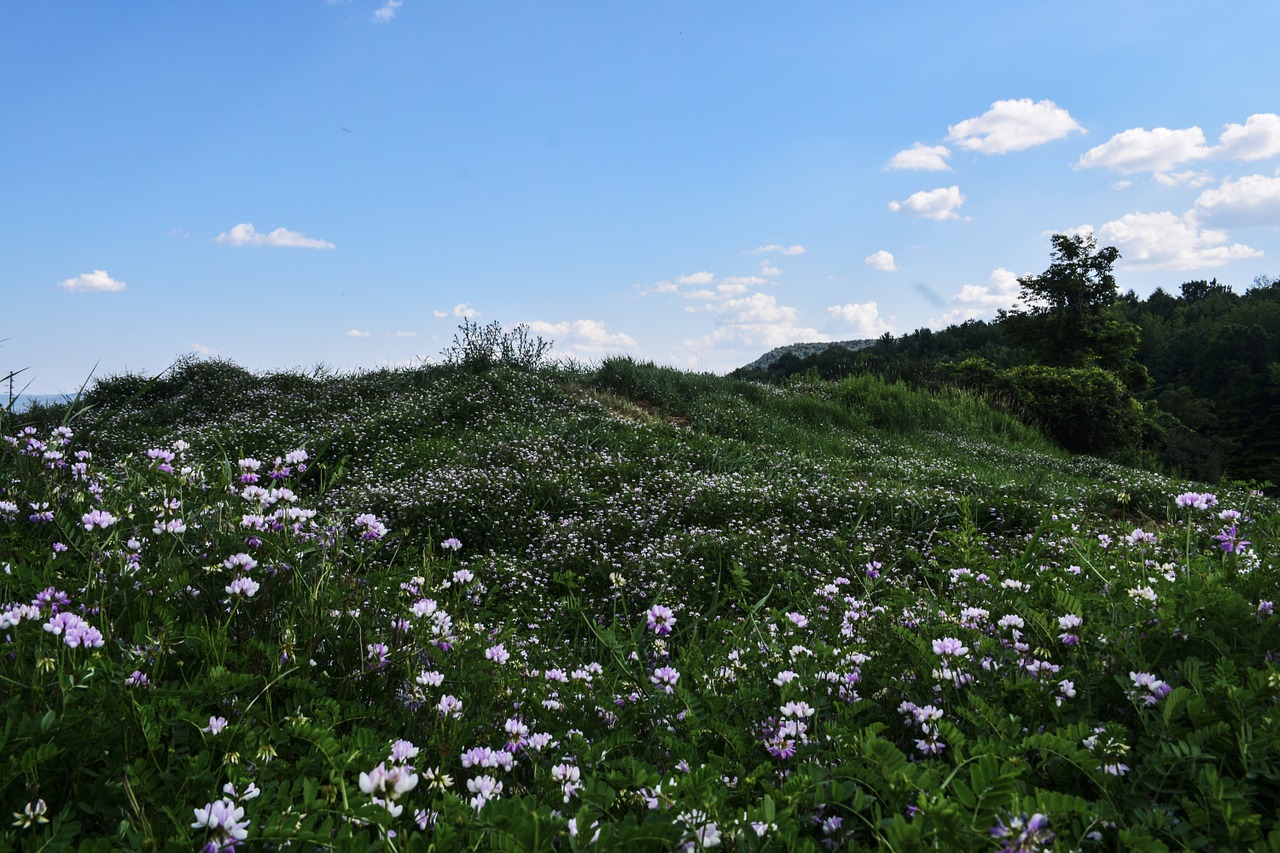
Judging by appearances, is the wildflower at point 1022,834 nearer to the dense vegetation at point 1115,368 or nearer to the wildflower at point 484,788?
the wildflower at point 484,788

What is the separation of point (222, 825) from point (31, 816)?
482mm

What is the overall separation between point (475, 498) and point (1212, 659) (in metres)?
5.54

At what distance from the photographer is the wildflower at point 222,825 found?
1.42m

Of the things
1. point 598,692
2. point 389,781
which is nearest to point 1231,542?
point 598,692

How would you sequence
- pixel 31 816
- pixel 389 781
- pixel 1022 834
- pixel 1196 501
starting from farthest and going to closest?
pixel 1196 501, pixel 31 816, pixel 389 781, pixel 1022 834

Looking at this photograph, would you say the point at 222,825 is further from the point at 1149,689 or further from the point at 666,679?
the point at 1149,689

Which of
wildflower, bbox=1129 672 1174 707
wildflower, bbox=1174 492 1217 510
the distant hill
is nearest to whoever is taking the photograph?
wildflower, bbox=1129 672 1174 707

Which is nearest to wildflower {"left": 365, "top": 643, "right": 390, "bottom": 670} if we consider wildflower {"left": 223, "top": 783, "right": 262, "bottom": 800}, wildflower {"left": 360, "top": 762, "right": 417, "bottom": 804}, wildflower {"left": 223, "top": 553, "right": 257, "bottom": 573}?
wildflower {"left": 223, "top": 553, "right": 257, "bottom": 573}

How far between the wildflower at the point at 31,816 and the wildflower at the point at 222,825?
1.32ft

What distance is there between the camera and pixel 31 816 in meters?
1.56

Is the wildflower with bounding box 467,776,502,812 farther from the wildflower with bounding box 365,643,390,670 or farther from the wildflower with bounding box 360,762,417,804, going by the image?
the wildflower with bounding box 365,643,390,670

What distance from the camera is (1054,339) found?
3180 centimetres

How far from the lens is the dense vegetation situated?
2020cm

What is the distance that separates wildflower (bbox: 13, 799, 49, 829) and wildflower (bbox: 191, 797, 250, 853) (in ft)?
1.32
